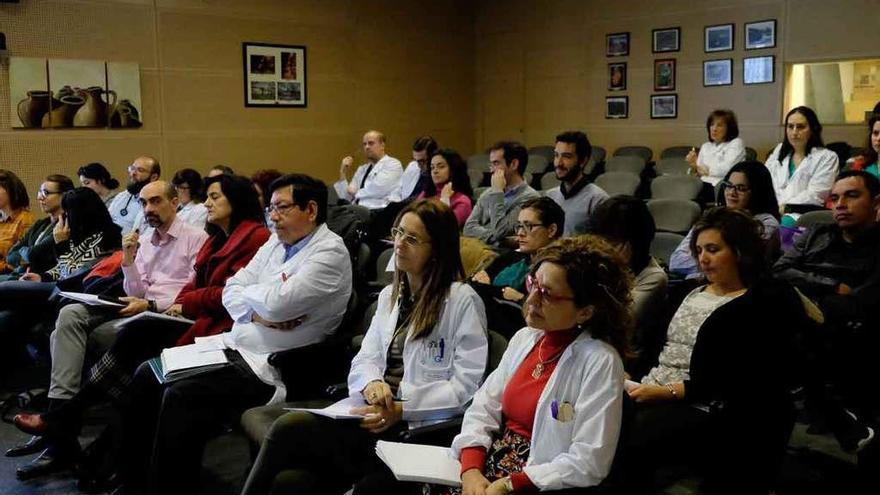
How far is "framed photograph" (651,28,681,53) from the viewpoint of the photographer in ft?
28.9

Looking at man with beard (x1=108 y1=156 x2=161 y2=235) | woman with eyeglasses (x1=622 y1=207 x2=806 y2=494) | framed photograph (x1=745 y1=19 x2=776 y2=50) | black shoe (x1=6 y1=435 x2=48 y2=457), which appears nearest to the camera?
woman with eyeglasses (x1=622 y1=207 x2=806 y2=494)

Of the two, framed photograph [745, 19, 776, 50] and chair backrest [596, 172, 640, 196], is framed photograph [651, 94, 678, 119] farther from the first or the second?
chair backrest [596, 172, 640, 196]

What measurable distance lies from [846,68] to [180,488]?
7330 mm

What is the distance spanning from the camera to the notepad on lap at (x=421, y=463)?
197cm

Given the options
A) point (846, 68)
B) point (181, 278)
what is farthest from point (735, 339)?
point (846, 68)

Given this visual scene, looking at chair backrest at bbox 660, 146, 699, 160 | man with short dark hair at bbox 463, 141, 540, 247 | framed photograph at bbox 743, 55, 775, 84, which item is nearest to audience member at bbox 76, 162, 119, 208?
man with short dark hair at bbox 463, 141, 540, 247

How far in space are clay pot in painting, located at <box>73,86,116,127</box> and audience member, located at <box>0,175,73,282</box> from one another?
2922 millimetres

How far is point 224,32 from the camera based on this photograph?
8664 mm

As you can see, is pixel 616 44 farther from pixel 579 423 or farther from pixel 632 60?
pixel 579 423

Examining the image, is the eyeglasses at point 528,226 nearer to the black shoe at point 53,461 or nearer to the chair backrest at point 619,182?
the black shoe at point 53,461

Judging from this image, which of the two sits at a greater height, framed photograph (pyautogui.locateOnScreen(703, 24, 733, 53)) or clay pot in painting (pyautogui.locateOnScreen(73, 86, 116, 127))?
framed photograph (pyautogui.locateOnScreen(703, 24, 733, 53))

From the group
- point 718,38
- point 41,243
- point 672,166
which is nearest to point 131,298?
point 41,243

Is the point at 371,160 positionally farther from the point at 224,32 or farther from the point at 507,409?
the point at 507,409

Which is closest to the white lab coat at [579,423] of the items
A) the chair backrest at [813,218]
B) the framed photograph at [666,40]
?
the chair backrest at [813,218]
